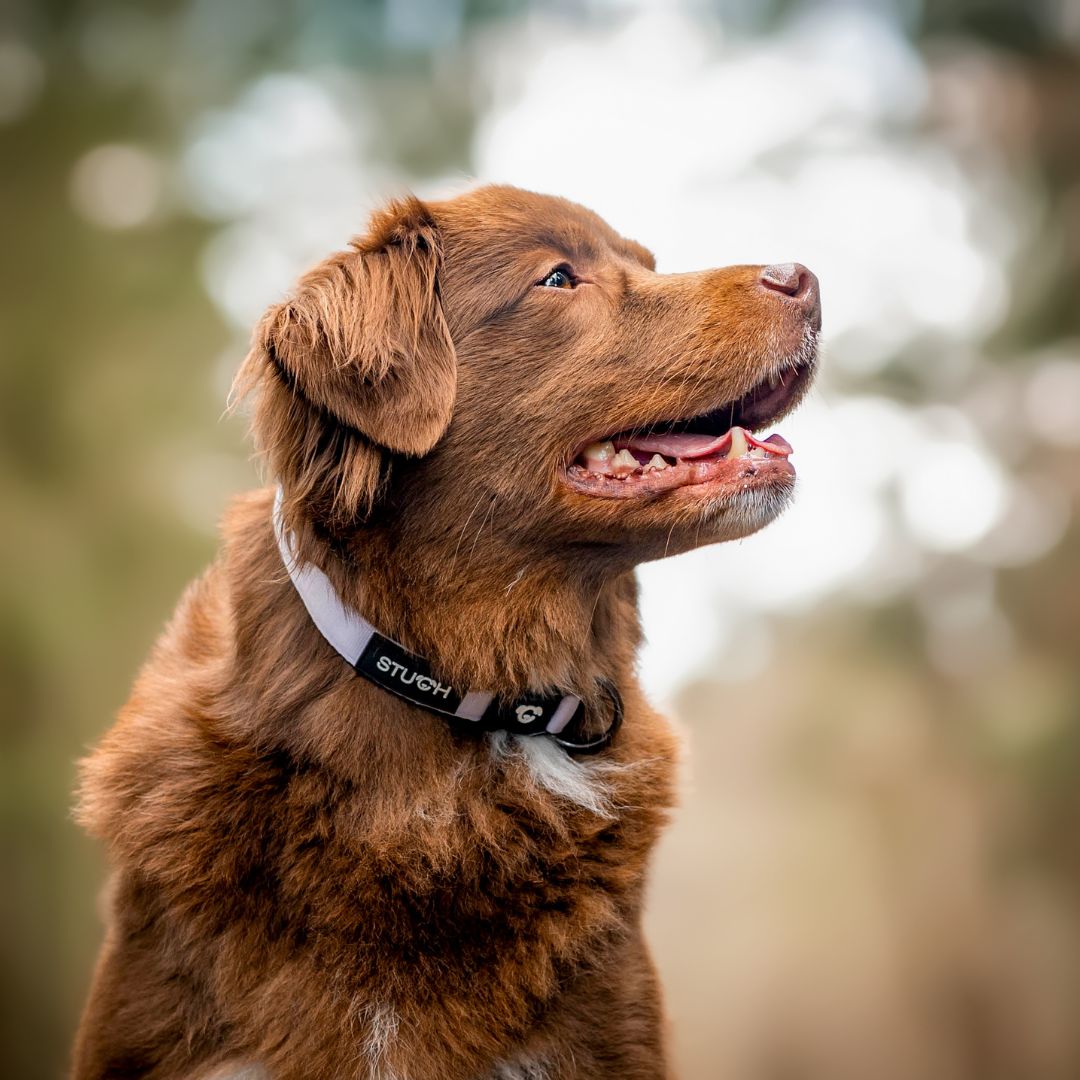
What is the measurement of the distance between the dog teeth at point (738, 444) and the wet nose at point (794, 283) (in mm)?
297

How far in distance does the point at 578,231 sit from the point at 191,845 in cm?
157

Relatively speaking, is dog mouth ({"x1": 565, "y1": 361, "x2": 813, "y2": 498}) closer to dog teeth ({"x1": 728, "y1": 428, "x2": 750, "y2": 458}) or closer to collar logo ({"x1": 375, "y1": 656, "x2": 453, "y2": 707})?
dog teeth ({"x1": 728, "y1": 428, "x2": 750, "y2": 458})

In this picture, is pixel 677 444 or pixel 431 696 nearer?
pixel 431 696

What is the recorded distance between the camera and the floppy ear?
7.38 ft

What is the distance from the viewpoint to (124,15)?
6.14m

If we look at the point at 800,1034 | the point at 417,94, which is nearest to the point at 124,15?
the point at 417,94

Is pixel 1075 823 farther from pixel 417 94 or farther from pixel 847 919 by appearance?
pixel 417 94

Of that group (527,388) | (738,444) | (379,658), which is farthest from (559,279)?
(379,658)

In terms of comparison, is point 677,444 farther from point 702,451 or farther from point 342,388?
point 342,388

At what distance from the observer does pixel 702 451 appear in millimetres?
2420

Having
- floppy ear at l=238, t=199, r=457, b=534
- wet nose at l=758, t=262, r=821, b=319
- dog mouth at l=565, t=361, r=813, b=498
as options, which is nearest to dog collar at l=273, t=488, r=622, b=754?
floppy ear at l=238, t=199, r=457, b=534

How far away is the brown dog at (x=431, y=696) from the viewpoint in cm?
218

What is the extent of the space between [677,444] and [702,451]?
8cm

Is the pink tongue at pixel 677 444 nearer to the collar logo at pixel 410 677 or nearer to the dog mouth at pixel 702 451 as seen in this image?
the dog mouth at pixel 702 451
